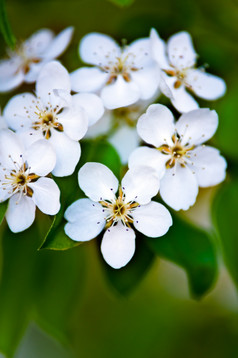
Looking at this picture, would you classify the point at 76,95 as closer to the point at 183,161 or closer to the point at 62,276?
the point at 183,161

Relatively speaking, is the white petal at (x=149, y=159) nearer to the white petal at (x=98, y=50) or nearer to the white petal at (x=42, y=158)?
the white petal at (x=42, y=158)

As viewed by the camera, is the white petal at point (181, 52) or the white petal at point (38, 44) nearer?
the white petal at point (181, 52)

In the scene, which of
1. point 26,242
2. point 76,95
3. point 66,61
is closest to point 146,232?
point 76,95

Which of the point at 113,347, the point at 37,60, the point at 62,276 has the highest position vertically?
the point at 37,60

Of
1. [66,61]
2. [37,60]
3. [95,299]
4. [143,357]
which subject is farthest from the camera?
[95,299]

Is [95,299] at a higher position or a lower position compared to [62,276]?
lower

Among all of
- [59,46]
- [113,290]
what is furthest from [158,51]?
[113,290]

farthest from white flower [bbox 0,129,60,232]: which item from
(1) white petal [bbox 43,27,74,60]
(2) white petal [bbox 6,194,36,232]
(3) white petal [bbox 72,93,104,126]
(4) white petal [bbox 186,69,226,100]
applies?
(4) white petal [bbox 186,69,226,100]

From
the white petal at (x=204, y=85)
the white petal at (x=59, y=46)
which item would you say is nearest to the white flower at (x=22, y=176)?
the white petal at (x=59, y=46)
